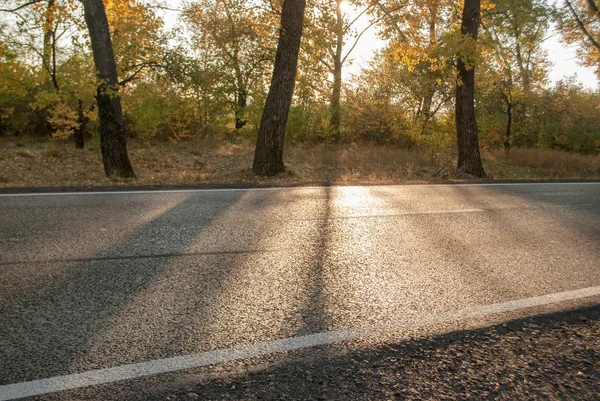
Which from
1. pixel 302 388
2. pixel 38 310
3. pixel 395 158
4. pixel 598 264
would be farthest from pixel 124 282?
pixel 395 158

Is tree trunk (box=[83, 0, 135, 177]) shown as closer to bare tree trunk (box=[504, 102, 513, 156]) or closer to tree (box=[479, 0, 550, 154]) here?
tree (box=[479, 0, 550, 154])

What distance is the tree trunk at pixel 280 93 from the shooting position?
11.5 metres

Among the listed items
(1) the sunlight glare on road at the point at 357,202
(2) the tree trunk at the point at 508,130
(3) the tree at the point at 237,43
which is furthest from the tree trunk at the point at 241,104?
(2) the tree trunk at the point at 508,130

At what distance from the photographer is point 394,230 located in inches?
226

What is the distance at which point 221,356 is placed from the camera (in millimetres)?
2615

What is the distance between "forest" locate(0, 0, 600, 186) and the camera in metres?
11.7

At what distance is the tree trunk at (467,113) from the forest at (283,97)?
0.14ft

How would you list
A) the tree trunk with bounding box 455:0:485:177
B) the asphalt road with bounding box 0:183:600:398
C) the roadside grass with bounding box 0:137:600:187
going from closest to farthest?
the asphalt road with bounding box 0:183:600:398 → the roadside grass with bounding box 0:137:600:187 → the tree trunk with bounding box 455:0:485:177

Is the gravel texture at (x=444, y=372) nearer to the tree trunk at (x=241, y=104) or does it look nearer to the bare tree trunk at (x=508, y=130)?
the tree trunk at (x=241, y=104)

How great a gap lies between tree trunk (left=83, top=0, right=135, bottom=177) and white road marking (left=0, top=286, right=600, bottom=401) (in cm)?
908

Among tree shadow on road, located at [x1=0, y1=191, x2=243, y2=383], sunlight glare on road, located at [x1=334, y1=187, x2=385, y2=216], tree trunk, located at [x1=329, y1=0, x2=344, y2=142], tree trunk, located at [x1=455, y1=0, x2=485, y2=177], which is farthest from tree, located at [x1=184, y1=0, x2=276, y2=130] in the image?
tree shadow on road, located at [x1=0, y1=191, x2=243, y2=383]

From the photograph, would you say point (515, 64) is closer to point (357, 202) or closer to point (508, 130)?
point (508, 130)

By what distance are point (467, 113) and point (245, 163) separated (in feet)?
25.0

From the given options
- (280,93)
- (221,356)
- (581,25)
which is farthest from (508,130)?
(221,356)
